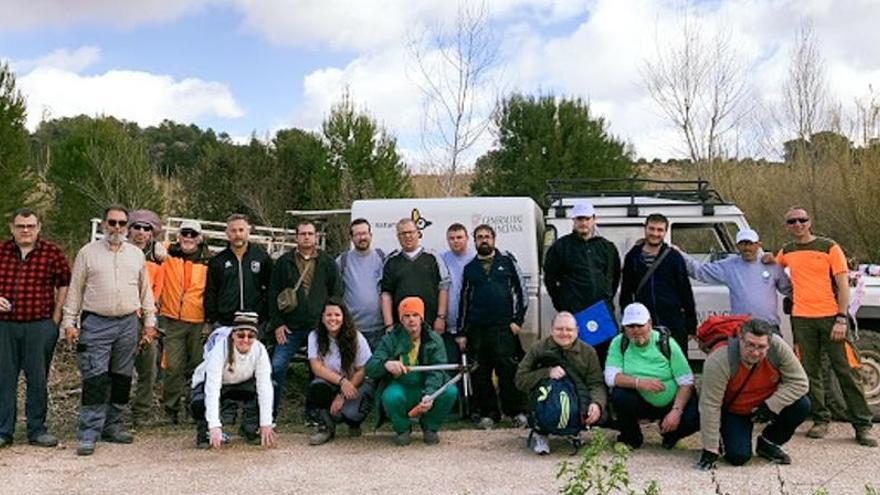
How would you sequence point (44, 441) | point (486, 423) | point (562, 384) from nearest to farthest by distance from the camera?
point (562, 384) → point (44, 441) → point (486, 423)

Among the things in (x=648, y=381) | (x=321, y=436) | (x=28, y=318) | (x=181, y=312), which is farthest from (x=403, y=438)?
(x=28, y=318)

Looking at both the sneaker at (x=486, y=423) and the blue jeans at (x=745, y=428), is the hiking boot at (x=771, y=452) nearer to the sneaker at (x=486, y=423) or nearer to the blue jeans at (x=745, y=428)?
the blue jeans at (x=745, y=428)

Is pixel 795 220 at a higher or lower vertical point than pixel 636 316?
higher

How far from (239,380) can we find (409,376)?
4.50ft

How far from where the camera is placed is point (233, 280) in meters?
7.25

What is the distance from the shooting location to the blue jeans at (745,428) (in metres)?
5.83

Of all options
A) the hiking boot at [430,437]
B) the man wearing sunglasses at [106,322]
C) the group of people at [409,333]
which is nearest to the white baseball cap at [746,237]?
the group of people at [409,333]

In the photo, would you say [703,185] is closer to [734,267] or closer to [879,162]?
[734,267]

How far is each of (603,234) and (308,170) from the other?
16725mm

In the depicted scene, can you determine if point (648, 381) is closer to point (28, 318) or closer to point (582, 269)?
point (582, 269)

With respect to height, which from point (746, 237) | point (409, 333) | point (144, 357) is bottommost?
point (144, 357)

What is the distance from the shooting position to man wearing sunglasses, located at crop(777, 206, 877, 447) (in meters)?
6.54

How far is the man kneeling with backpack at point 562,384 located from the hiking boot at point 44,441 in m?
3.73

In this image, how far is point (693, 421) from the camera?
242 inches
